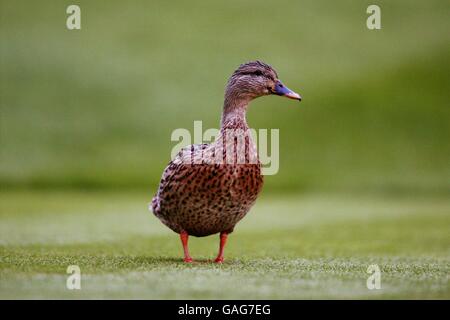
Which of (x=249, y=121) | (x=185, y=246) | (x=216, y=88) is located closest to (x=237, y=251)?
(x=185, y=246)

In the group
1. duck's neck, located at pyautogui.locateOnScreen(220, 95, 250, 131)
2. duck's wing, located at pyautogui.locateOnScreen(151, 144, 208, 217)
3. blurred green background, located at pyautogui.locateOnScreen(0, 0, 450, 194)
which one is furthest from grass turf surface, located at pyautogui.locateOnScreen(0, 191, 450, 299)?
blurred green background, located at pyautogui.locateOnScreen(0, 0, 450, 194)

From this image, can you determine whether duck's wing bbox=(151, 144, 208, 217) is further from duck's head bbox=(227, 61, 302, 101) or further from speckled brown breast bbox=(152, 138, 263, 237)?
duck's head bbox=(227, 61, 302, 101)

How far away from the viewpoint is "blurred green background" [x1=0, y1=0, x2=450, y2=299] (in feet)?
27.1

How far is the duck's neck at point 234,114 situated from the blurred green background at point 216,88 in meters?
10.8

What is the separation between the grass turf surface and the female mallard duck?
0.37 m

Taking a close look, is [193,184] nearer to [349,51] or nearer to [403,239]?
[403,239]

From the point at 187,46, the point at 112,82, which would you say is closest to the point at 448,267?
the point at 112,82

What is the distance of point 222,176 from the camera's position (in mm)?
5590

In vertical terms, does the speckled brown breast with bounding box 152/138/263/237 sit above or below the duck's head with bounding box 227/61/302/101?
below

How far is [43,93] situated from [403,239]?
12.7m

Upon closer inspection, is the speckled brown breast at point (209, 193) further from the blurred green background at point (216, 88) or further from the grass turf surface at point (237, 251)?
the blurred green background at point (216, 88)

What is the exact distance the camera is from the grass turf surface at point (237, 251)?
180 inches

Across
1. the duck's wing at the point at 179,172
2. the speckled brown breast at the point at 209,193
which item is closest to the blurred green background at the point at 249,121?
the speckled brown breast at the point at 209,193

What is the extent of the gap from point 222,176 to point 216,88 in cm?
1514
